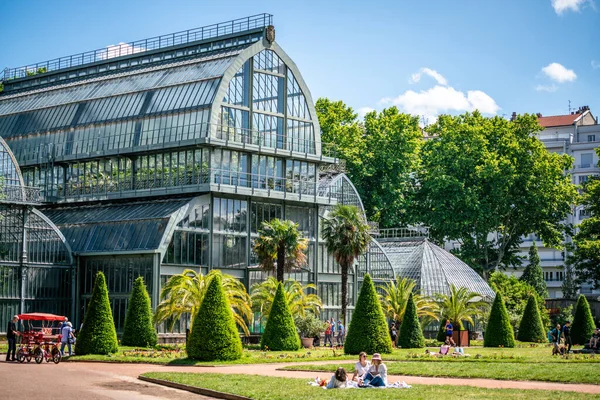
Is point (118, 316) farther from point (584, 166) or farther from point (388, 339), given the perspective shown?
point (584, 166)

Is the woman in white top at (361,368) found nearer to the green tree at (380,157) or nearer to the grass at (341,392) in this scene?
the grass at (341,392)

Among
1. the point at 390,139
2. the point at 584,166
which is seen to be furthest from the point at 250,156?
the point at 584,166

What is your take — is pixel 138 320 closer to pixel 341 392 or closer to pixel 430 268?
pixel 341 392

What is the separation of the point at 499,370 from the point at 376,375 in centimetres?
835

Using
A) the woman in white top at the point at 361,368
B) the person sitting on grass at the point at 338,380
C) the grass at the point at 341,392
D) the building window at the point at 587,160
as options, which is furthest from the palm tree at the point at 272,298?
the building window at the point at 587,160

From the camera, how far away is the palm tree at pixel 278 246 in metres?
64.0

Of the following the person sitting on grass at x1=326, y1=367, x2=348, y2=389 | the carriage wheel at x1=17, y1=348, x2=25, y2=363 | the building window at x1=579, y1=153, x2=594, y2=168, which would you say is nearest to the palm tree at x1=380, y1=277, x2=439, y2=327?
the carriage wheel at x1=17, y1=348, x2=25, y2=363

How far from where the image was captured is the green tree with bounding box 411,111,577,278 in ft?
316

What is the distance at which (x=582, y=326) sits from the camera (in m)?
69.0

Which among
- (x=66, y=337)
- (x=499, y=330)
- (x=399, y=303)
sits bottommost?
(x=499, y=330)

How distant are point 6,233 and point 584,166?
88613 millimetres

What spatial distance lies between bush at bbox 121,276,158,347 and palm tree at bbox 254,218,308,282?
39.8 ft

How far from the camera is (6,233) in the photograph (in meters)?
61.6

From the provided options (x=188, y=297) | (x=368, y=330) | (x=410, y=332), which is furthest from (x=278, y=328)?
(x=410, y=332)
